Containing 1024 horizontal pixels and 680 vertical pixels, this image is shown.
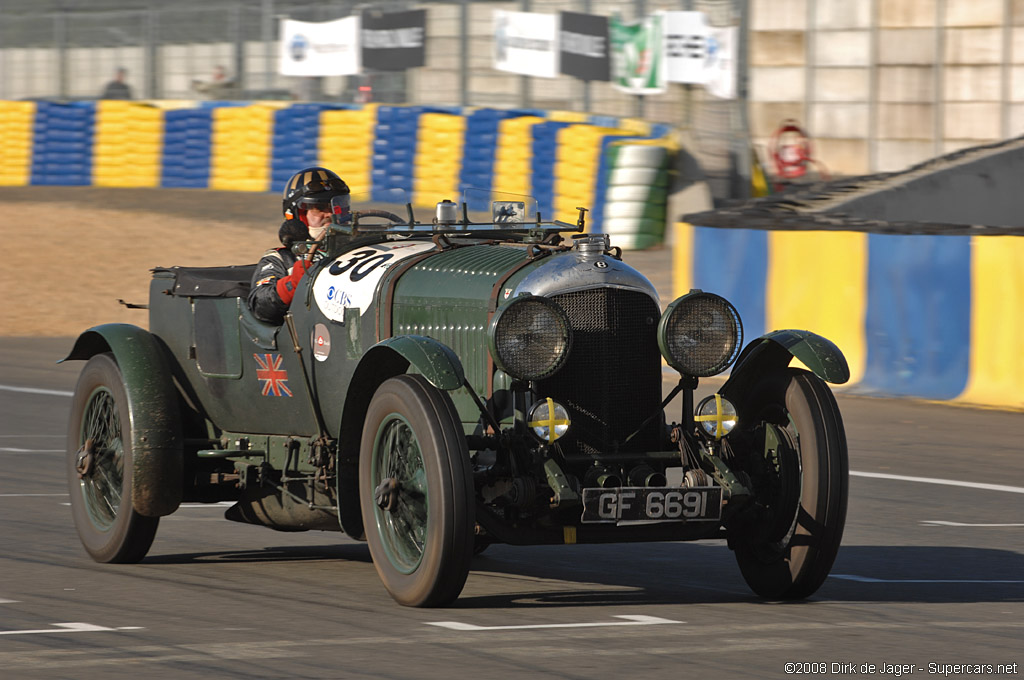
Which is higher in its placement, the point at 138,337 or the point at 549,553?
the point at 138,337

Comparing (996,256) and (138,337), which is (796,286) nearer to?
(996,256)

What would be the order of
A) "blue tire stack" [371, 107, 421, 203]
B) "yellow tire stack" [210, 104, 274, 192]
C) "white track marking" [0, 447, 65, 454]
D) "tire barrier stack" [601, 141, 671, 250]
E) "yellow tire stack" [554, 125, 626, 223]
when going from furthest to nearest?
"yellow tire stack" [210, 104, 274, 192], "blue tire stack" [371, 107, 421, 203], "yellow tire stack" [554, 125, 626, 223], "tire barrier stack" [601, 141, 671, 250], "white track marking" [0, 447, 65, 454]

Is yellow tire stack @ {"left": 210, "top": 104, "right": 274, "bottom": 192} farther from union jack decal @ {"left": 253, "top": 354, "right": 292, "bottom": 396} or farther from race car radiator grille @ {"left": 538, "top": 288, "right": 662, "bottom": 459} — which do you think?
race car radiator grille @ {"left": 538, "top": 288, "right": 662, "bottom": 459}

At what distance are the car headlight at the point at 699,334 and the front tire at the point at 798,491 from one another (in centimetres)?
29

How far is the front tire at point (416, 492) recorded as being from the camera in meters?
6.20

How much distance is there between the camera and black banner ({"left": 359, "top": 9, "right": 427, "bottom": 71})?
30.3 m

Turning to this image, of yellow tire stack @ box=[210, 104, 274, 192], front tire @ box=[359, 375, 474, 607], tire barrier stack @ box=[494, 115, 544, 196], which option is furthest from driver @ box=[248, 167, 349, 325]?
yellow tire stack @ box=[210, 104, 274, 192]

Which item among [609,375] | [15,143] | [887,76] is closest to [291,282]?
[609,375]

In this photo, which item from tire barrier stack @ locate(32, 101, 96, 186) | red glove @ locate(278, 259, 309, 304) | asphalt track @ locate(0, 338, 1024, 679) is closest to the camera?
asphalt track @ locate(0, 338, 1024, 679)

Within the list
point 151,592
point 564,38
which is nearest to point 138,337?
point 151,592

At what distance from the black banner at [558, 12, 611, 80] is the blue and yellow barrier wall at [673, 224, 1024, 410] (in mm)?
12734

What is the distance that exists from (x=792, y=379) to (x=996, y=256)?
7.31 metres

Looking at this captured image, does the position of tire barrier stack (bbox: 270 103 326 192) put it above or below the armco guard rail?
above

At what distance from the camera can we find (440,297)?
7.05m
